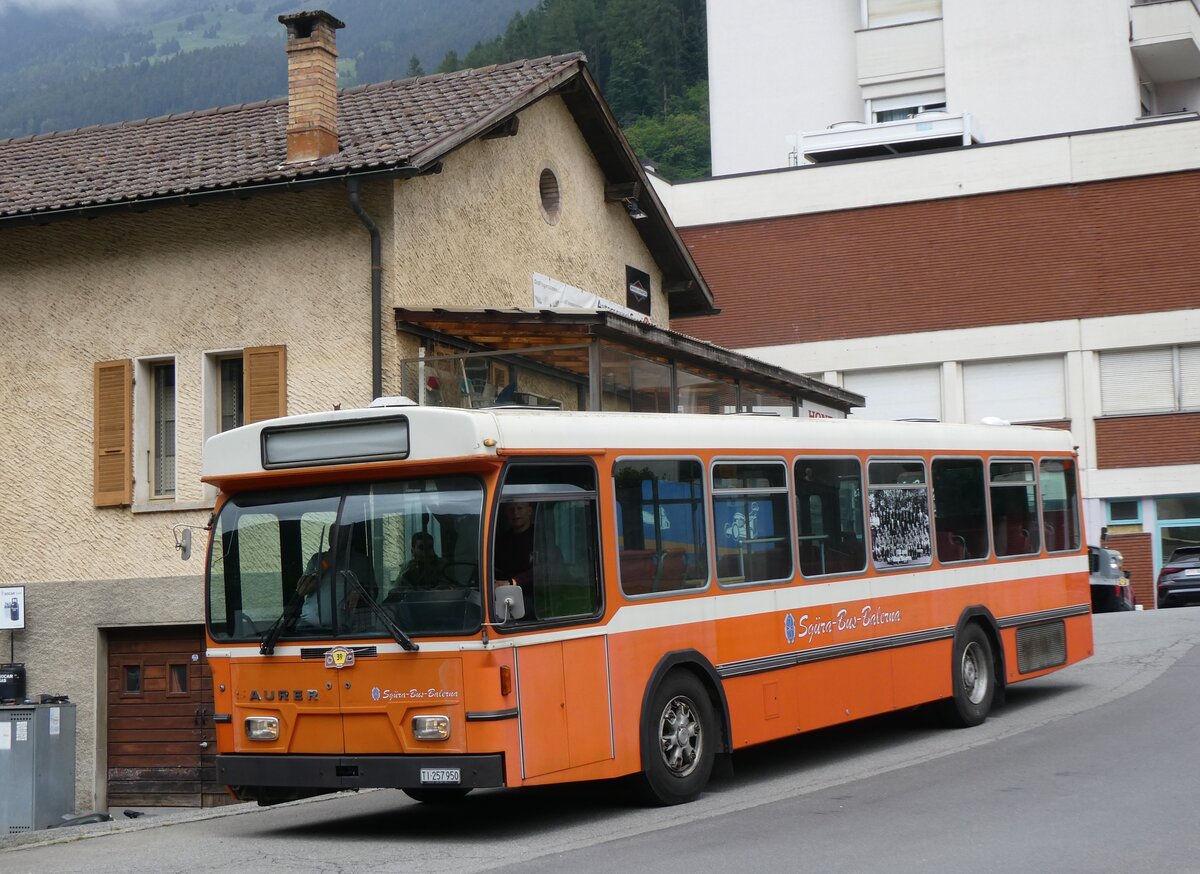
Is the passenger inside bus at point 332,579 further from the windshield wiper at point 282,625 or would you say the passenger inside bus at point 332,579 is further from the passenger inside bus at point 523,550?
the passenger inside bus at point 523,550

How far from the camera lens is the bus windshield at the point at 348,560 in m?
9.42

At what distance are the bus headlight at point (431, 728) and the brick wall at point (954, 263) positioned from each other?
96.4ft

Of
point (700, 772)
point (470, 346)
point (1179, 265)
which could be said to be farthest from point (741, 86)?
point (700, 772)

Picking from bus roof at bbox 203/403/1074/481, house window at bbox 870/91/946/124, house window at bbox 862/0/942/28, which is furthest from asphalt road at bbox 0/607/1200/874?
house window at bbox 862/0/942/28

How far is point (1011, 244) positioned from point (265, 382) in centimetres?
2588

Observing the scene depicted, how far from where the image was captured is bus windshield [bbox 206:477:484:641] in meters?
9.42

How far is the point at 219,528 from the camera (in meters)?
10.4

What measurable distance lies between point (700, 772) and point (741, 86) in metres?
42.8

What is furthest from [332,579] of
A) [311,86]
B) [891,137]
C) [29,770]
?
[891,137]

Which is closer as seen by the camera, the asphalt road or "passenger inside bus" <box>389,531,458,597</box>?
the asphalt road

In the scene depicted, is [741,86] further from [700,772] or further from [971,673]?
[700,772]

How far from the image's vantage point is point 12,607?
18.4 meters

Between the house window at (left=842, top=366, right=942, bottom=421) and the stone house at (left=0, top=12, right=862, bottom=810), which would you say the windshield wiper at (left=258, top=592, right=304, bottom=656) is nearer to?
the stone house at (left=0, top=12, right=862, bottom=810)

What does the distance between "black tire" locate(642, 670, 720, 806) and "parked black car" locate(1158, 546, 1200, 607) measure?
871 inches
